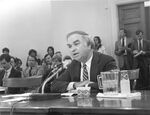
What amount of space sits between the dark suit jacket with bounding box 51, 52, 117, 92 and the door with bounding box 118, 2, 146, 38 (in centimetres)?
530

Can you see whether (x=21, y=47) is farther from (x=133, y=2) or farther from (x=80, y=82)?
(x=80, y=82)

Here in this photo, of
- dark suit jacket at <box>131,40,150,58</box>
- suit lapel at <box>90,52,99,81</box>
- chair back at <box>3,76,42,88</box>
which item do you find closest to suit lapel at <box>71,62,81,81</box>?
suit lapel at <box>90,52,99,81</box>

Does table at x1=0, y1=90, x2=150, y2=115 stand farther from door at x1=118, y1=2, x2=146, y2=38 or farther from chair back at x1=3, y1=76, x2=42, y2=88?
door at x1=118, y1=2, x2=146, y2=38

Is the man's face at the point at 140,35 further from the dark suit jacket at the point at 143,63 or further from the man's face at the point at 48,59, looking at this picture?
the man's face at the point at 48,59

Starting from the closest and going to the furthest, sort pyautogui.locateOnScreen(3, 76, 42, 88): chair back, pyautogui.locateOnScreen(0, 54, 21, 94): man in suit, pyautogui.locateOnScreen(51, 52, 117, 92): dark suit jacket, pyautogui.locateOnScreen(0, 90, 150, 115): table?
pyautogui.locateOnScreen(0, 90, 150, 115): table, pyautogui.locateOnScreen(51, 52, 117, 92): dark suit jacket, pyautogui.locateOnScreen(3, 76, 42, 88): chair back, pyautogui.locateOnScreen(0, 54, 21, 94): man in suit

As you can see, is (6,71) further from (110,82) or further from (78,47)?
(110,82)

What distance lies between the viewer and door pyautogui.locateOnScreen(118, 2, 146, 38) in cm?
794

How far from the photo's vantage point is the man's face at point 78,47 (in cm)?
279

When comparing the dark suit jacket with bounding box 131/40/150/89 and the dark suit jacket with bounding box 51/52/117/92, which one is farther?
the dark suit jacket with bounding box 131/40/150/89

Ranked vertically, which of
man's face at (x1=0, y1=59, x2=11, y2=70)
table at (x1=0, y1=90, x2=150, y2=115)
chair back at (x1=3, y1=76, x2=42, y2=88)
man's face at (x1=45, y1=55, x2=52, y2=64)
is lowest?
table at (x1=0, y1=90, x2=150, y2=115)

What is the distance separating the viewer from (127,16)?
8.12m

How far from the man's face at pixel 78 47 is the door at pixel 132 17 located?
5346mm

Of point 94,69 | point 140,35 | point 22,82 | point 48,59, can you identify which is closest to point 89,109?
point 94,69

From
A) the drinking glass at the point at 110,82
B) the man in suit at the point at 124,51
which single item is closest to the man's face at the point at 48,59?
the man in suit at the point at 124,51
